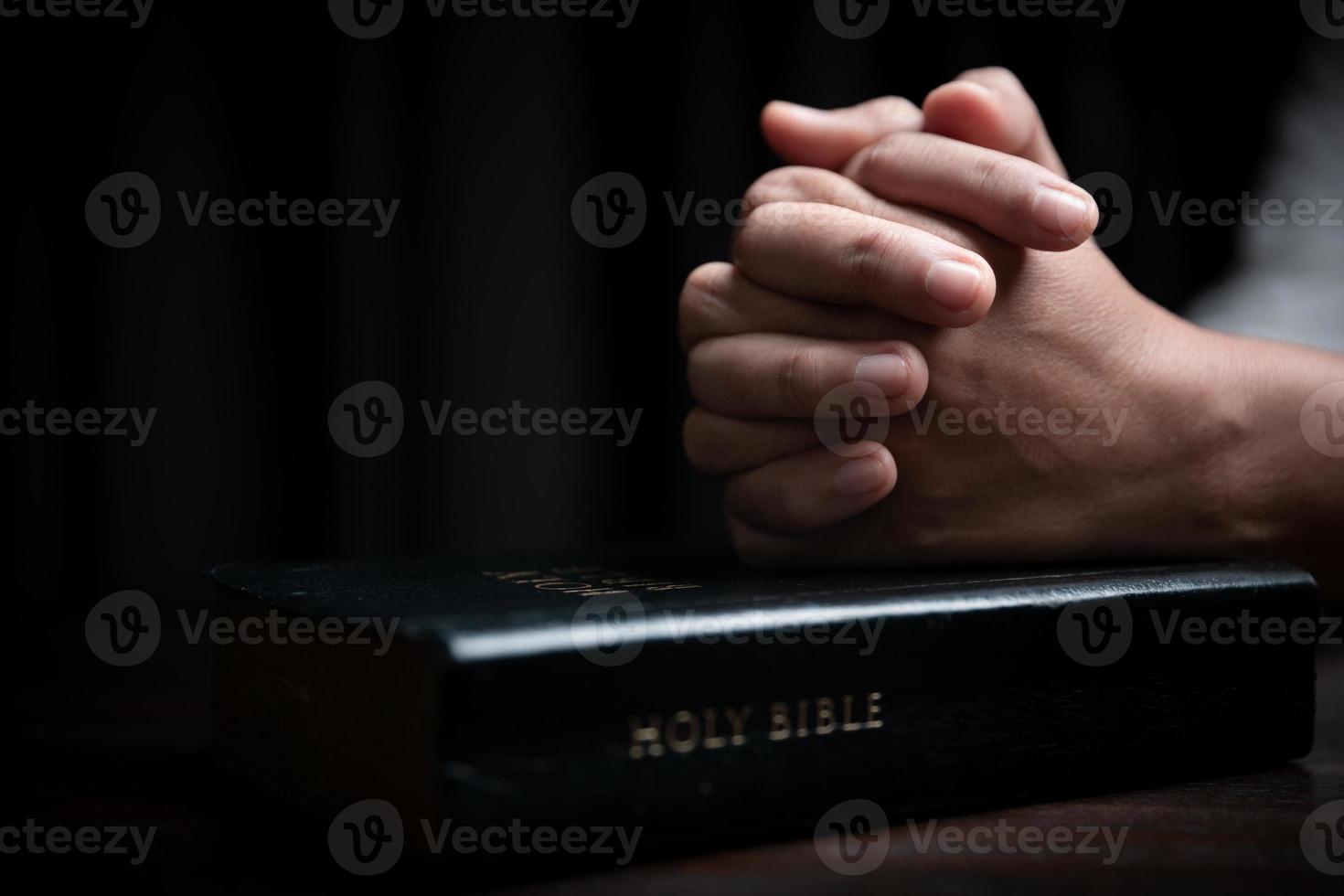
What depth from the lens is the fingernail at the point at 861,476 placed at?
1.95 ft

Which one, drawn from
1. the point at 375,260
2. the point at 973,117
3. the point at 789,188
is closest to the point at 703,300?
the point at 789,188

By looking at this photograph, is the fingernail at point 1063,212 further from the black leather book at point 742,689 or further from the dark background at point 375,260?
the dark background at point 375,260

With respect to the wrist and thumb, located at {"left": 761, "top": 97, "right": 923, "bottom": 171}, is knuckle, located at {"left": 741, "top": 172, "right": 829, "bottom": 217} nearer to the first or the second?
thumb, located at {"left": 761, "top": 97, "right": 923, "bottom": 171}

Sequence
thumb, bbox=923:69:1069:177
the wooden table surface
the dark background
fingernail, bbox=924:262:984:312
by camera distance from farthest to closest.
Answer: the dark background < thumb, bbox=923:69:1069:177 < fingernail, bbox=924:262:984:312 < the wooden table surface

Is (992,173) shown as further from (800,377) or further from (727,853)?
(727,853)

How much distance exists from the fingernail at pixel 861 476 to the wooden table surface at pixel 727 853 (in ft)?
0.61

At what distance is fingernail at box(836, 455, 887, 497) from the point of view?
596 millimetres

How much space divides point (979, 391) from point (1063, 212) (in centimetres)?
10

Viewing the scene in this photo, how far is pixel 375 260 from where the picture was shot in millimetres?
1526

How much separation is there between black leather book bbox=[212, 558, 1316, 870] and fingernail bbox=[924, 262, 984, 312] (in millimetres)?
138

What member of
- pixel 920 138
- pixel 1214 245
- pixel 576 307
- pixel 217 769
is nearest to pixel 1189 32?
pixel 1214 245

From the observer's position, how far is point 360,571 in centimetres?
57

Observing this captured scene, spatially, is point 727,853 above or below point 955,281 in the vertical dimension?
below

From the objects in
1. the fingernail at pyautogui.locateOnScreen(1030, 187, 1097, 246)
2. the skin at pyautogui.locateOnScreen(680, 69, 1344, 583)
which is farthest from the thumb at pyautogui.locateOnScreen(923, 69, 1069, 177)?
the fingernail at pyautogui.locateOnScreen(1030, 187, 1097, 246)
